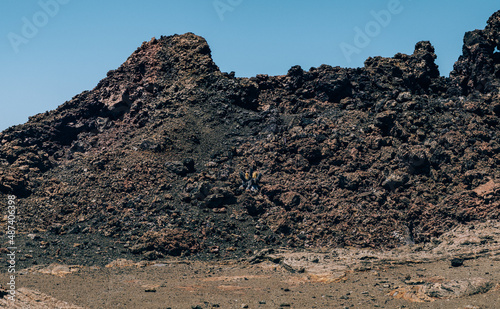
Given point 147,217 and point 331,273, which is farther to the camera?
point 147,217

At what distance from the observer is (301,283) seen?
31641mm

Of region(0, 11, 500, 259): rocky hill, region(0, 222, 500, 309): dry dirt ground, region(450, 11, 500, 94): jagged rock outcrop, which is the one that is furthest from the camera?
region(450, 11, 500, 94): jagged rock outcrop

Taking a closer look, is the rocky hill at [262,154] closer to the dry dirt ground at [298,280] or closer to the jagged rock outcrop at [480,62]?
the jagged rock outcrop at [480,62]

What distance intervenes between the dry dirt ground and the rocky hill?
3514mm

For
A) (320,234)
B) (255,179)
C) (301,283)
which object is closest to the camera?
(301,283)

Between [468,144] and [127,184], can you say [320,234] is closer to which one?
[468,144]

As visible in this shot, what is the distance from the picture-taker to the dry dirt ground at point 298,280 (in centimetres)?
2603

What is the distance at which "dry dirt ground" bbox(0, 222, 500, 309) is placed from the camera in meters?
26.0

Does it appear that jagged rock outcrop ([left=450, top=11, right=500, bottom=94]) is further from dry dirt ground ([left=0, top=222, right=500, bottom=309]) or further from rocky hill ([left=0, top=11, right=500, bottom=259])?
dry dirt ground ([left=0, top=222, right=500, bottom=309])

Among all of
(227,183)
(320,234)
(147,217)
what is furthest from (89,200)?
(320,234)

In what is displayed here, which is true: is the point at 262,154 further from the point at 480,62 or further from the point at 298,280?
the point at 480,62

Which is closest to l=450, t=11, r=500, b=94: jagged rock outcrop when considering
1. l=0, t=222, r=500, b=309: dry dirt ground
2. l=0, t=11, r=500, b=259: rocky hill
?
l=0, t=11, r=500, b=259: rocky hill

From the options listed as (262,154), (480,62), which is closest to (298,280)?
(262,154)

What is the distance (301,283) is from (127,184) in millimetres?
28094
